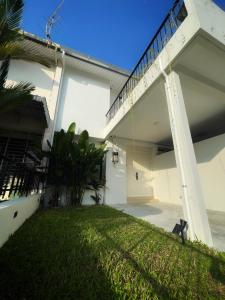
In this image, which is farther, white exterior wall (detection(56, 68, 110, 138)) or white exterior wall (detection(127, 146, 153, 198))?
white exterior wall (detection(127, 146, 153, 198))

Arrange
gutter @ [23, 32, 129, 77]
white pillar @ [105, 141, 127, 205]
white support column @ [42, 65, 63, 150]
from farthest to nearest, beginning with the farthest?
white pillar @ [105, 141, 127, 205]
gutter @ [23, 32, 129, 77]
white support column @ [42, 65, 63, 150]

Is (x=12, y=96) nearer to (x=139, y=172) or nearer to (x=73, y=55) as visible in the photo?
(x=73, y=55)

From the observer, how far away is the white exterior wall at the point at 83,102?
741cm

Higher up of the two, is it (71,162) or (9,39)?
(9,39)

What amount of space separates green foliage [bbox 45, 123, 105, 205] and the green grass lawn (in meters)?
3.05

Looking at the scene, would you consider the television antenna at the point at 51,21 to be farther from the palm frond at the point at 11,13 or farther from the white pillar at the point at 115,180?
the white pillar at the point at 115,180

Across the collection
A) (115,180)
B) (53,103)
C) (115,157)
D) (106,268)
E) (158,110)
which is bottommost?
(106,268)

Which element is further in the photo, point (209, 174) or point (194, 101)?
point (209, 174)

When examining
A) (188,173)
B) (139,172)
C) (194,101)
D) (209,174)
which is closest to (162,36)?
(194,101)

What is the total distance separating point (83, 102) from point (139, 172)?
Answer: 524 centimetres

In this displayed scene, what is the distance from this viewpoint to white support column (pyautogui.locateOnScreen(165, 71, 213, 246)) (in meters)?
2.43

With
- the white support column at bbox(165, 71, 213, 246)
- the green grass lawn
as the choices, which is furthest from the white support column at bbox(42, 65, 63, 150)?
the white support column at bbox(165, 71, 213, 246)

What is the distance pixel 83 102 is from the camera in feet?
26.1

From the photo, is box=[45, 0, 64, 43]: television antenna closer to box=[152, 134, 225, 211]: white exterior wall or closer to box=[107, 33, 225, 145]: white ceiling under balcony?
box=[107, 33, 225, 145]: white ceiling under balcony
